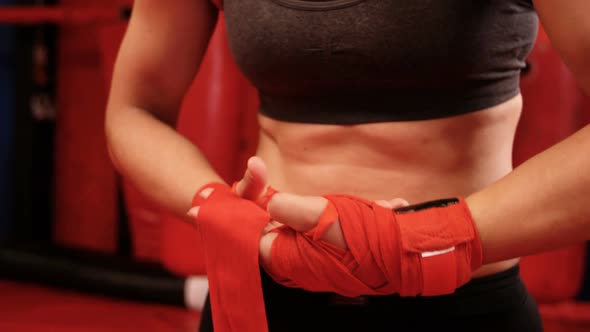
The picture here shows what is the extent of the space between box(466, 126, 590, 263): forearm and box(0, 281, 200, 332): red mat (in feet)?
3.83

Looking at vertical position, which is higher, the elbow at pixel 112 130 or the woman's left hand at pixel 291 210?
the woman's left hand at pixel 291 210

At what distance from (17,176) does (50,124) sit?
7.8 inches

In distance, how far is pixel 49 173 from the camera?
218 cm

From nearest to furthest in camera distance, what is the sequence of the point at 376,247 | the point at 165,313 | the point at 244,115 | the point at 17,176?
the point at 376,247 → the point at 244,115 → the point at 165,313 → the point at 17,176

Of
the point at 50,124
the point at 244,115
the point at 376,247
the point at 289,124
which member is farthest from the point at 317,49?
the point at 50,124

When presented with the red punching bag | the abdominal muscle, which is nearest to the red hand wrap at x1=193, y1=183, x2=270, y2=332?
the abdominal muscle

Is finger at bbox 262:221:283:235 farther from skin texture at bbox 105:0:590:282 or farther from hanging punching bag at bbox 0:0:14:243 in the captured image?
hanging punching bag at bbox 0:0:14:243

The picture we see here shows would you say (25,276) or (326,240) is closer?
(326,240)

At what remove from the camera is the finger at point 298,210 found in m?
0.52

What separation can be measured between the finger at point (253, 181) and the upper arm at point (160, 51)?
0.81 feet

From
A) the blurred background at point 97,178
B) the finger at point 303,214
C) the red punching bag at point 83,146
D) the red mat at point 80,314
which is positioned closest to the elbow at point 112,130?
the finger at point 303,214

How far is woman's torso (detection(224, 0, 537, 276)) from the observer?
58 centimetres

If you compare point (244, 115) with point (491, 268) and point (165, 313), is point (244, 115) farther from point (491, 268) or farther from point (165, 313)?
point (491, 268)

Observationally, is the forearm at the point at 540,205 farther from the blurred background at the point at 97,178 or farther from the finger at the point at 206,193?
the blurred background at the point at 97,178
